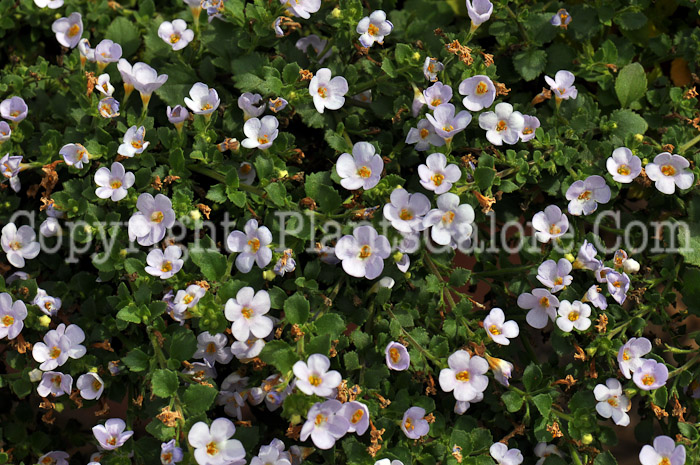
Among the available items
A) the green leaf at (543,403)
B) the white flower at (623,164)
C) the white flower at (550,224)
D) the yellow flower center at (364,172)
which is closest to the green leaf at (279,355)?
the yellow flower center at (364,172)

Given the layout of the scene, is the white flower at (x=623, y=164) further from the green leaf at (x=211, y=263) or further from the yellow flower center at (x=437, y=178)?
the green leaf at (x=211, y=263)

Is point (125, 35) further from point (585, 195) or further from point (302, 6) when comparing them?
point (585, 195)

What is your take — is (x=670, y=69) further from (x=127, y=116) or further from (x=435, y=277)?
(x=127, y=116)

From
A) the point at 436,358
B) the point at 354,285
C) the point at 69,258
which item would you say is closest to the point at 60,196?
the point at 69,258

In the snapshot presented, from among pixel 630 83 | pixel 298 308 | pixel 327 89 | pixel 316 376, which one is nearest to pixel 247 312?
pixel 298 308

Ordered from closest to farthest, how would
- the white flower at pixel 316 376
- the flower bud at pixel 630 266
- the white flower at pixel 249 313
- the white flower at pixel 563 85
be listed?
the white flower at pixel 316 376
the white flower at pixel 249 313
the flower bud at pixel 630 266
the white flower at pixel 563 85

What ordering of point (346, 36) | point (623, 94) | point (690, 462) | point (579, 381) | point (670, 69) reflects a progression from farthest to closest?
1. point (670, 69)
2. point (623, 94)
3. point (346, 36)
4. point (579, 381)
5. point (690, 462)
